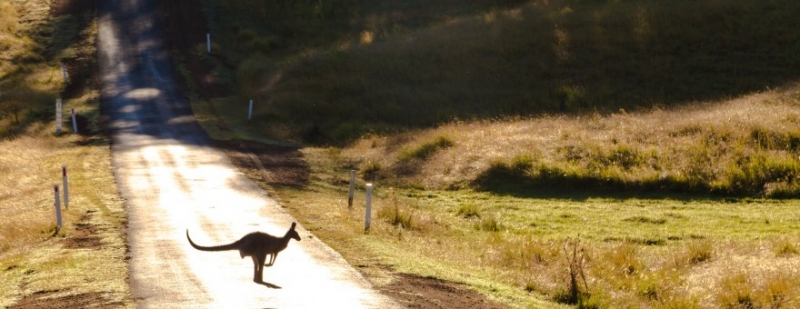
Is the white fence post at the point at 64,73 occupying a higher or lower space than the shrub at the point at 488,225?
higher

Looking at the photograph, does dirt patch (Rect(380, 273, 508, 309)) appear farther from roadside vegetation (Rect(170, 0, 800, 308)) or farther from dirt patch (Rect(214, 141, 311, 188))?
dirt patch (Rect(214, 141, 311, 188))

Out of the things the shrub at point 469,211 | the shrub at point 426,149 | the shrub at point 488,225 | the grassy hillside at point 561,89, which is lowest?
the shrub at point 488,225

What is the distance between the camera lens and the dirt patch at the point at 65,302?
12.4m

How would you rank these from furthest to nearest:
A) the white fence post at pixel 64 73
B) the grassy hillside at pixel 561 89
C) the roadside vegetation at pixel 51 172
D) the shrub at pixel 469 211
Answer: the white fence post at pixel 64 73
the grassy hillside at pixel 561 89
the shrub at pixel 469 211
the roadside vegetation at pixel 51 172

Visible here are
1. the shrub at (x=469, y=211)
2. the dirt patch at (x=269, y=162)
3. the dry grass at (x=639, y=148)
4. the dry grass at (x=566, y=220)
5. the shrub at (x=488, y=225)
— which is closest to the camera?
the dry grass at (x=566, y=220)

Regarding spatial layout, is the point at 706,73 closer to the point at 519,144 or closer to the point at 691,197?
the point at 519,144

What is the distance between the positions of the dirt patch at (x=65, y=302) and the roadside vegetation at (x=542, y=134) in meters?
4.04

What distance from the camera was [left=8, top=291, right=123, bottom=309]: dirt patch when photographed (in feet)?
40.8

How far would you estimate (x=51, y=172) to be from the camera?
28.2m

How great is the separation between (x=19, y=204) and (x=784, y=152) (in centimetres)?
2043

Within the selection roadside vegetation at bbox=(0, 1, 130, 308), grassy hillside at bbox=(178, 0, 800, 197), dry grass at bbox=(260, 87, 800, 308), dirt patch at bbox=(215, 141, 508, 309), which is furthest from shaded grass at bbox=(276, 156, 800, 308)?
roadside vegetation at bbox=(0, 1, 130, 308)

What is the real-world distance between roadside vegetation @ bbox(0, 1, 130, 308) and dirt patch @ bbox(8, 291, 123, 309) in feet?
0.06

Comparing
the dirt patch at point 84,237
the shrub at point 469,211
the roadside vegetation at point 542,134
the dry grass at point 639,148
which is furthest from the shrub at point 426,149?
the dirt patch at point 84,237

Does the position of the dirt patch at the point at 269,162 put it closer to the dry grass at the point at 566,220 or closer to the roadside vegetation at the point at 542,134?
the dry grass at the point at 566,220
